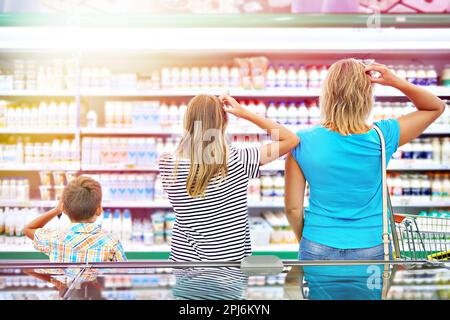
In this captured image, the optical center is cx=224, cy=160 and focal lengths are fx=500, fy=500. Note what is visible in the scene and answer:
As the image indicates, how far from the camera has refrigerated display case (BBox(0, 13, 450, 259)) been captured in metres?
4.28

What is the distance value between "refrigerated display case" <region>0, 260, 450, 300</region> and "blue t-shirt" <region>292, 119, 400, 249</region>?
0.34m

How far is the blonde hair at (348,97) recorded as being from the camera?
2.01 meters

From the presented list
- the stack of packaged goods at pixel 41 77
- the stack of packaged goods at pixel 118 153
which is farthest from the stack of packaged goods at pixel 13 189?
the stack of packaged goods at pixel 41 77

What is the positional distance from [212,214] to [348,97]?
2.36ft

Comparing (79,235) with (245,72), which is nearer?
(79,235)

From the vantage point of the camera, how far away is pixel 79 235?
2205mm

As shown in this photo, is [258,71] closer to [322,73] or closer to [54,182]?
[322,73]

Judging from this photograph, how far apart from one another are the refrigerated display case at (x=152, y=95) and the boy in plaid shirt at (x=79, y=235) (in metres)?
2.16

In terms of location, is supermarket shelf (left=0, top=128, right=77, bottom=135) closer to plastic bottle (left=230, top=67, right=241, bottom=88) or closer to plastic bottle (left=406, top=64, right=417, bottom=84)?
plastic bottle (left=230, top=67, right=241, bottom=88)

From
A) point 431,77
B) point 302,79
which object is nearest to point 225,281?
point 302,79

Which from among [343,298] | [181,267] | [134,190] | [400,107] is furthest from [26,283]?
[400,107]

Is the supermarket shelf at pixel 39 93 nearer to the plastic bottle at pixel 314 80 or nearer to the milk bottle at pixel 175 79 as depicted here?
the milk bottle at pixel 175 79
